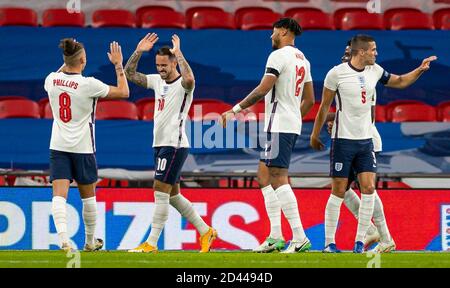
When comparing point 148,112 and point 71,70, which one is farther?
point 148,112

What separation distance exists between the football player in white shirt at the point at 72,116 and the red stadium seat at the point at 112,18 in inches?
273

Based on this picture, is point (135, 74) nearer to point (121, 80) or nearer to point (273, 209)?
point (121, 80)

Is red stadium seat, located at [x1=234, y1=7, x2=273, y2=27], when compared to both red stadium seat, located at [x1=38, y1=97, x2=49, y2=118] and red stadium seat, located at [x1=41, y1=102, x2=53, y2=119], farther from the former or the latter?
red stadium seat, located at [x1=41, y1=102, x2=53, y2=119]

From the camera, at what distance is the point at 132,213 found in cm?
1462

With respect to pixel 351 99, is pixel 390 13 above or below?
above

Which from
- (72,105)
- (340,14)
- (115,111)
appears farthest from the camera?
(340,14)

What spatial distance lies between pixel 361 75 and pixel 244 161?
4.16 meters

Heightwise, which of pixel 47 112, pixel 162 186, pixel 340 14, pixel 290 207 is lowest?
pixel 290 207

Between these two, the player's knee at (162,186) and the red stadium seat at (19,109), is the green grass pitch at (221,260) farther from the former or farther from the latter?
the red stadium seat at (19,109)

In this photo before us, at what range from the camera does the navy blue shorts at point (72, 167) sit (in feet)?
37.6

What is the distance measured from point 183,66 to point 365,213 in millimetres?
2314

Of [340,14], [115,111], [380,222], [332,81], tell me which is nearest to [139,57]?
[332,81]

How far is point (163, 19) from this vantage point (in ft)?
60.8

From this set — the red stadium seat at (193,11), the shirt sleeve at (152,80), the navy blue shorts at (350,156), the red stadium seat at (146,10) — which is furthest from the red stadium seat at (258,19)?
the navy blue shorts at (350,156)
